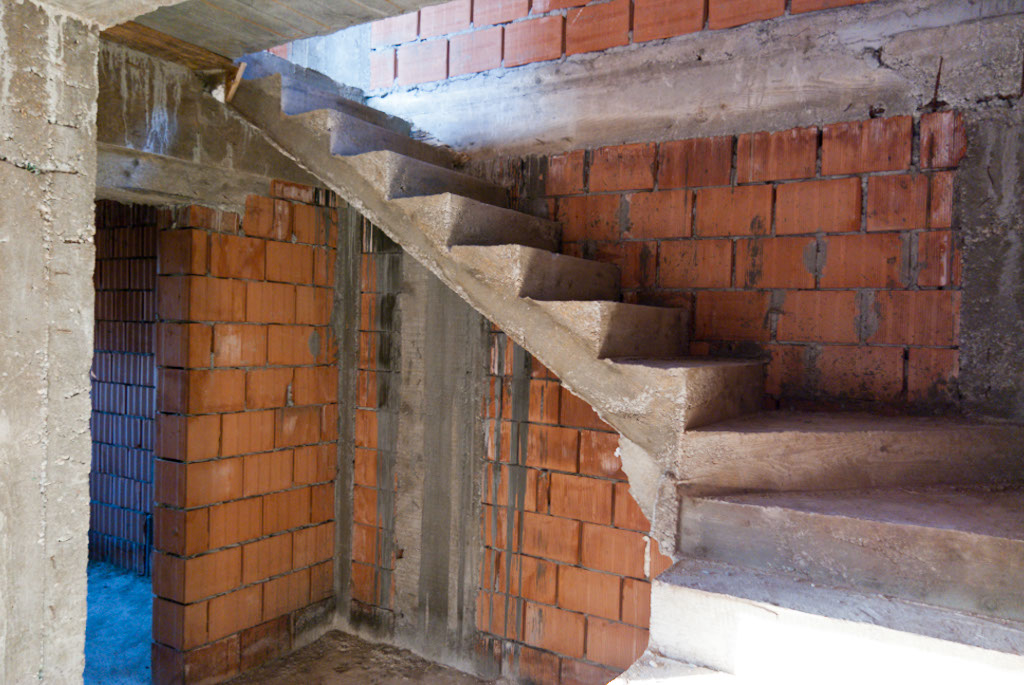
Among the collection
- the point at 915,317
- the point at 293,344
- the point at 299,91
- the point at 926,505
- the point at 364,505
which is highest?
the point at 299,91

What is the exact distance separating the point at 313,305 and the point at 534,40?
1.55m

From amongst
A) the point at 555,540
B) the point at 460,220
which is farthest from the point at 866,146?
the point at 555,540

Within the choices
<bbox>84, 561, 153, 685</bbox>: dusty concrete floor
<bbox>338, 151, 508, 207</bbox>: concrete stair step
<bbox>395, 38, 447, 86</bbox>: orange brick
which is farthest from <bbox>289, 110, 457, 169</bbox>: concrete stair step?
<bbox>84, 561, 153, 685</bbox>: dusty concrete floor

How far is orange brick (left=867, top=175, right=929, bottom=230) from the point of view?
213 cm

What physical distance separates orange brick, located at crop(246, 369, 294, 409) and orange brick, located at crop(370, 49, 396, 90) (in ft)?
4.76

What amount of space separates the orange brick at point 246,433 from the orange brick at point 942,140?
106 inches

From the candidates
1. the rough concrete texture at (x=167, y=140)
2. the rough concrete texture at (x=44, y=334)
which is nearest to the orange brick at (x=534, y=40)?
the rough concrete texture at (x=167, y=140)

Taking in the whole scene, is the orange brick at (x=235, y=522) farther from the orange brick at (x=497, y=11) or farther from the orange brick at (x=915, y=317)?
the orange brick at (x=915, y=317)

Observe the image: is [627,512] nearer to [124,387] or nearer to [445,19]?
[445,19]

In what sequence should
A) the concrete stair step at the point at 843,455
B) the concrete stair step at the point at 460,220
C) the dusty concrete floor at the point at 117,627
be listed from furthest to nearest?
the dusty concrete floor at the point at 117,627 < the concrete stair step at the point at 460,220 < the concrete stair step at the point at 843,455

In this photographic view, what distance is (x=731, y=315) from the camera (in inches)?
95.2

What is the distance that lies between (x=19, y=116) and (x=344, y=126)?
0.99m

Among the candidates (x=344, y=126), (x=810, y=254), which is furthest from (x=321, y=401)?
(x=810, y=254)

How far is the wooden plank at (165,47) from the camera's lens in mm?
2072
